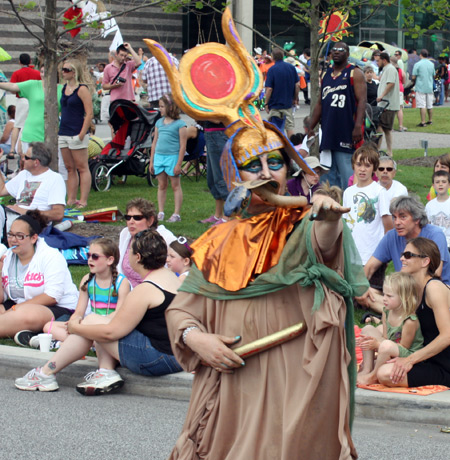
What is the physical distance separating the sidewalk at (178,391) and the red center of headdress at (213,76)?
9.61 ft

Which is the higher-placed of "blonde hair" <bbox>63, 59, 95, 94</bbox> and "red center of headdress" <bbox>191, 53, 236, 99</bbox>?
"blonde hair" <bbox>63, 59, 95, 94</bbox>

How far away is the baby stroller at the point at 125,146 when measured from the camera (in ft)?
45.0

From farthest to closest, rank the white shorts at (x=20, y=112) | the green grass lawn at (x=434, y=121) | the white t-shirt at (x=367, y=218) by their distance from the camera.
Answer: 1. the green grass lawn at (x=434, y=121)
2. the white shorts at (x=20, y=112)
3. the white t-shirt at (x=367, y=218)

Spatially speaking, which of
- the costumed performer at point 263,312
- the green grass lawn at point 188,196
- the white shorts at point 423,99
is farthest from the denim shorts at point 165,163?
the white shorts at point 423,99

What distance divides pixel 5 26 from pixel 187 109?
87.6 feet

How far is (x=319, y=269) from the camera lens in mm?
3176

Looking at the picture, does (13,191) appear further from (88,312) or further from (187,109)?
(187,109)

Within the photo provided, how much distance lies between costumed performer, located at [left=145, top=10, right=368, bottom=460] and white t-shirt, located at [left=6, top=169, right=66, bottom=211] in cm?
652

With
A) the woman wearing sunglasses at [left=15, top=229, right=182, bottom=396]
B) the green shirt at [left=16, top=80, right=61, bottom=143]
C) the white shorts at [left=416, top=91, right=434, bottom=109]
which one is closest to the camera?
the woman wearing sunglasses at [left=15, top=229, right=182, bottom=396]

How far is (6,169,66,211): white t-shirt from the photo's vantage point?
9.73 meters

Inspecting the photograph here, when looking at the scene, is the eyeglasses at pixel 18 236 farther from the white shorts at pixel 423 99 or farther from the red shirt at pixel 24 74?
the white shorts at pixel 423 99

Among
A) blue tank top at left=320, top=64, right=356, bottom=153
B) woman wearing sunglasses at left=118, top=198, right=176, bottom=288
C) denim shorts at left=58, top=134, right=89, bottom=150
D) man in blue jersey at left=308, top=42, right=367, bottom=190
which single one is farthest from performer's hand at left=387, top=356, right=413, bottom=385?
denim shorts at left=58, top=134, right=89, bottom=150

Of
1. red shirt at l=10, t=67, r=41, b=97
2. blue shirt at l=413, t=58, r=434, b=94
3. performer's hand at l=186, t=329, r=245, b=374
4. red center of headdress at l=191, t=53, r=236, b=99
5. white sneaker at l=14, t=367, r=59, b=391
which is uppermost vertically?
blue shirt at l=413, t=58, r=434, b=94

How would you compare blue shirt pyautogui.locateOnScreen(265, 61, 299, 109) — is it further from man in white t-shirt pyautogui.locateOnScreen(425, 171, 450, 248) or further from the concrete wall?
the concrete wall
